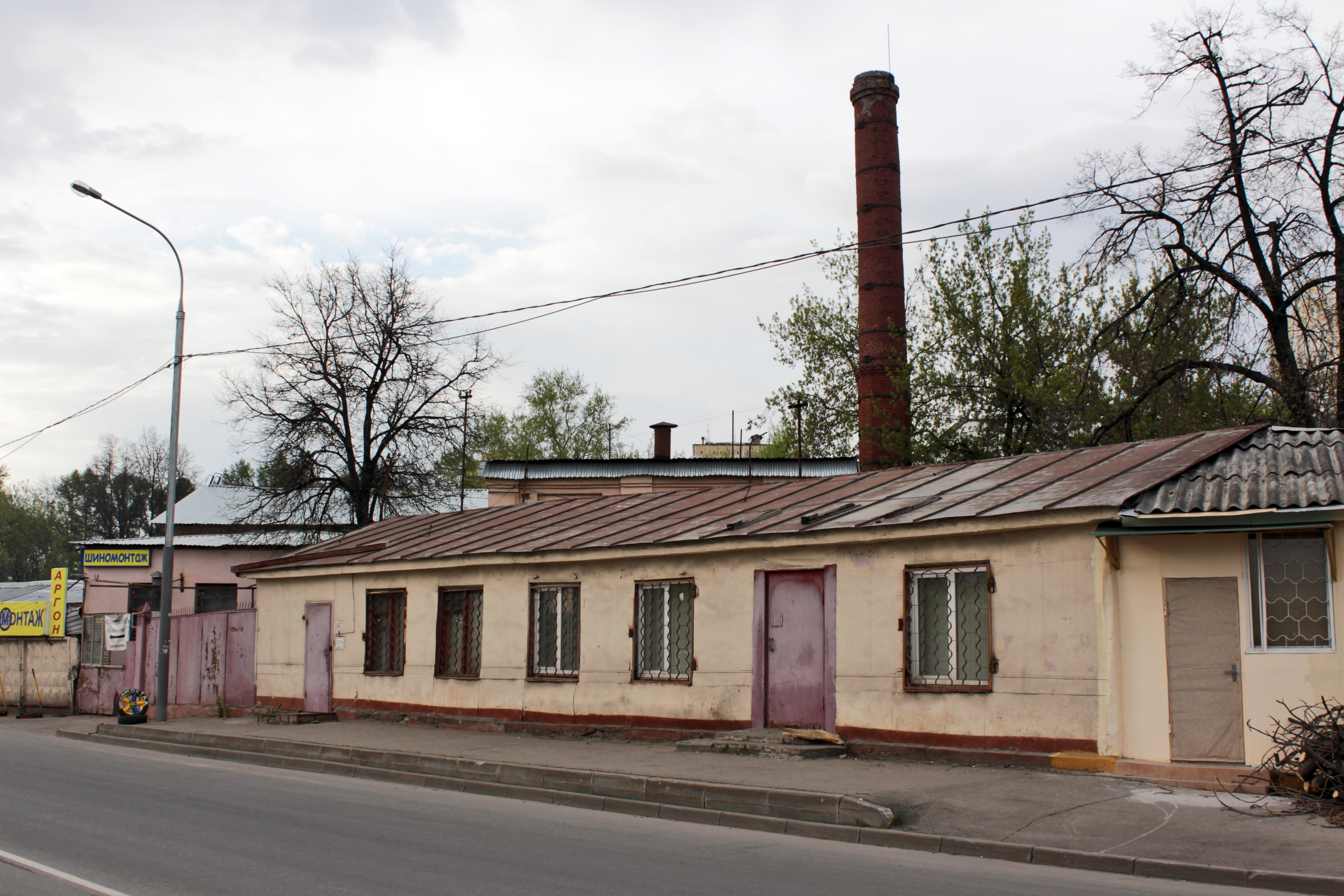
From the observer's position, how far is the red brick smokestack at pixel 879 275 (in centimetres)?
2758

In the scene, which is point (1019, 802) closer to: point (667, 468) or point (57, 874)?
point (57, 874)

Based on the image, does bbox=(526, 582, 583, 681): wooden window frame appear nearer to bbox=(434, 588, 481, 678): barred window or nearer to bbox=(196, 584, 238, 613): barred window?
bbox=(434, 588, 481, 678): barred window

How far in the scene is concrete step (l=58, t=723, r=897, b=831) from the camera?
29.9ft

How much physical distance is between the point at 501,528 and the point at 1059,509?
36.4ft

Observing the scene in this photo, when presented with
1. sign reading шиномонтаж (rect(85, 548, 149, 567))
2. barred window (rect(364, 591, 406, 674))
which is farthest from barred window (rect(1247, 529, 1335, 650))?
sign reading шиномонтаж (rect(85, 548, 149, 567))

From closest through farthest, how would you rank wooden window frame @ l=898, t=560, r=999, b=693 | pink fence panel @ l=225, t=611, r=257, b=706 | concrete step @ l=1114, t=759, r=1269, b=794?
concrete step @ l=1114, t=759, r=1269, b=794
wooden window frame @ l=898, t=560, r=999, b=693
pink fence panel @ l=225, t=611, r=257, b=706

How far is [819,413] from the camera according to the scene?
35688 millimetres

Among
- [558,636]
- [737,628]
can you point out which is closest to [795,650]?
[737,628]

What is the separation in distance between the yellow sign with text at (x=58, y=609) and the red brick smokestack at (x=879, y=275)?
19.7m

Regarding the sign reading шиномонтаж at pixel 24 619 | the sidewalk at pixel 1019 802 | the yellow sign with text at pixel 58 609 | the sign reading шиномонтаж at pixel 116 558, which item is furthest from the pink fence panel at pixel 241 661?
the sidewalk at pixel 1019 802

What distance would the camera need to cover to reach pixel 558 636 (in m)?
16.0

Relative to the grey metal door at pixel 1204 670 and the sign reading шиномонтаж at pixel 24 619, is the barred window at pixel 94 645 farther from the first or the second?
the grey metal door at pixel 1204 670

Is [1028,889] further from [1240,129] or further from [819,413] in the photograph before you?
[819,413]

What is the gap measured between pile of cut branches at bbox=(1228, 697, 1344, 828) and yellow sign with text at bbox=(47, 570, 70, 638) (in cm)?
2561
